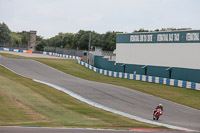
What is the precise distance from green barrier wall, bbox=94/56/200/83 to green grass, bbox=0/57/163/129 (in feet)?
78.9

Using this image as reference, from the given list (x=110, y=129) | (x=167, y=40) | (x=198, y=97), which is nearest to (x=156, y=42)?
(x=167, y=40)

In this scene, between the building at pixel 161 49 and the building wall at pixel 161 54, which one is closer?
the building at pixel 161 49

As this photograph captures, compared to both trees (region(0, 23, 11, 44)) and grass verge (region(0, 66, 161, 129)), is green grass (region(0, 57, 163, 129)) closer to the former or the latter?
grass verge (region(0, 66, 161, 129))

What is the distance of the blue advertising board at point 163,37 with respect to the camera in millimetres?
52031

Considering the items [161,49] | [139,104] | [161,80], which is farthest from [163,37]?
[139,104]

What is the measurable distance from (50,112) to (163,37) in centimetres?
3737

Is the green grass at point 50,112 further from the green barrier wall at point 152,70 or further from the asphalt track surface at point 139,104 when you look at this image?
the green barrier wall at point 152,70

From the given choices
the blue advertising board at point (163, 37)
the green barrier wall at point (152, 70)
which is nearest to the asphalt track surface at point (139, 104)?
the green barrier wall at point (152, 70)

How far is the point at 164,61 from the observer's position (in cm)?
5800

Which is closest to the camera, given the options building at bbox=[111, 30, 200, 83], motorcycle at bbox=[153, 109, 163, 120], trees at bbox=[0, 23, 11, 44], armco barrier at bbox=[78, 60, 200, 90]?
motorcycle at bbox=[153, 109, 163, 120]

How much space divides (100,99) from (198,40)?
74.2ft

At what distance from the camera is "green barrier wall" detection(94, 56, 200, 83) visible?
2050 inches

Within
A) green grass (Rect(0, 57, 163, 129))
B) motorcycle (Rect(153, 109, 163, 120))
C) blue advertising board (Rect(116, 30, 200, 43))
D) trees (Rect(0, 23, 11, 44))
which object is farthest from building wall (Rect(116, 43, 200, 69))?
trees (Rect(0, 23, 11, 44))

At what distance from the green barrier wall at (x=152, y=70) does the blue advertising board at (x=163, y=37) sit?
4031mm
